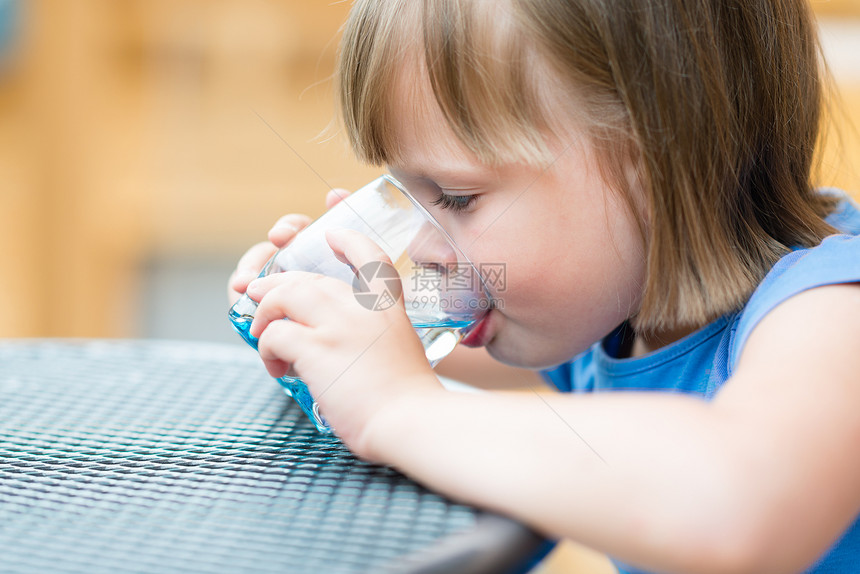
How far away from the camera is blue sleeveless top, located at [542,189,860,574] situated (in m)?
0.65

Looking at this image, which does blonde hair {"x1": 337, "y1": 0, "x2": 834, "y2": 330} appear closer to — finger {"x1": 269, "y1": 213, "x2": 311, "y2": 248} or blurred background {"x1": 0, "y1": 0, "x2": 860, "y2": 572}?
finger {"x1": 269, "y1": 213, "x2": 311, "y2": 248}

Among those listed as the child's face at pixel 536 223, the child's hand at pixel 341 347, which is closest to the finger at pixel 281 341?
the child's hand at pixel 341 347

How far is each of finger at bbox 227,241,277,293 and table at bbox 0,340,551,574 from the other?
114mm

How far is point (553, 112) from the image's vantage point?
78 centimetres

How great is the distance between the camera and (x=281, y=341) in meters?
0.65

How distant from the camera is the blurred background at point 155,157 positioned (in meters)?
2.49

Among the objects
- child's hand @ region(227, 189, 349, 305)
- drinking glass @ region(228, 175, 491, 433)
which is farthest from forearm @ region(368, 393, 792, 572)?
child's hand @ region(227, 189, 349, 305)

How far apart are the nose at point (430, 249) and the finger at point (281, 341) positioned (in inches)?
6.7

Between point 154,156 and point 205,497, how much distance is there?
2421 millimetres

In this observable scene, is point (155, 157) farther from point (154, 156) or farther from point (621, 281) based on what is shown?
point (621, 281)

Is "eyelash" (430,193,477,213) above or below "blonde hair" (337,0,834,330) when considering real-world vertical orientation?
below

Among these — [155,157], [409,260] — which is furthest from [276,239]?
[155,157]

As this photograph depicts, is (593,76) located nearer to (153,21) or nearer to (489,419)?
(489,419)

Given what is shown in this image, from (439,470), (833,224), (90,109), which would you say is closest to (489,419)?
(439,470)
